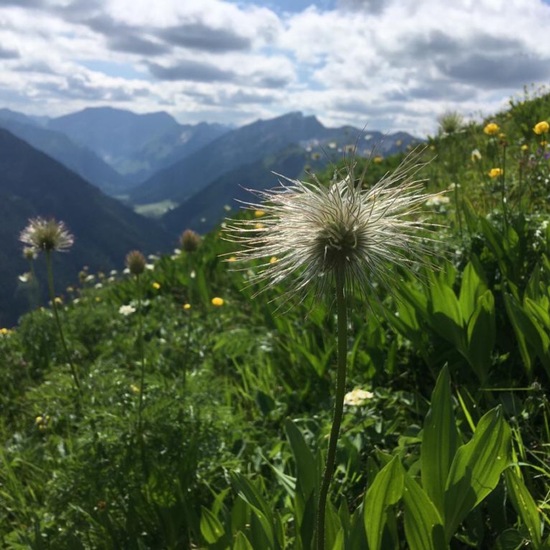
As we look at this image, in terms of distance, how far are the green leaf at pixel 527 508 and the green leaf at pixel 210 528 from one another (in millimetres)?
1021

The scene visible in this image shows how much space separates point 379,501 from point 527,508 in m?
0.44

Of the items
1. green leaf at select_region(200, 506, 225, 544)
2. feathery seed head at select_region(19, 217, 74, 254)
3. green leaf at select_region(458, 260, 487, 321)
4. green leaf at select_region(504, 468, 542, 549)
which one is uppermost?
feathery seed head at select_region(19, 217, 74, 254)

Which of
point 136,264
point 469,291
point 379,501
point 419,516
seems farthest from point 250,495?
point 136,264

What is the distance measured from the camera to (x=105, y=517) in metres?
2.29

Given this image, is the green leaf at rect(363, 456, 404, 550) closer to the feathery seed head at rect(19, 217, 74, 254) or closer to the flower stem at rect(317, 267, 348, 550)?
the flower stem at rect(317, 267, 348, 550)

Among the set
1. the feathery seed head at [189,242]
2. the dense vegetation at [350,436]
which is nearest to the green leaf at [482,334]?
the dense vegetation at [350,436]

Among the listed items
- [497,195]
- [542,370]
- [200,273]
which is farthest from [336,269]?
[200,273]

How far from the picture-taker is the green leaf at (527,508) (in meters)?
1.58

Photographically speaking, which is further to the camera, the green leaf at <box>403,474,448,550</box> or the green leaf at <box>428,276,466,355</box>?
the green leaf at <box>428,276,466,355</box>

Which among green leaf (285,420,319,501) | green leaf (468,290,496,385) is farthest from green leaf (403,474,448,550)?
green leaf (468,290,496,385)

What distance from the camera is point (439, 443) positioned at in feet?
5.59

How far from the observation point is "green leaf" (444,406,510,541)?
161cm

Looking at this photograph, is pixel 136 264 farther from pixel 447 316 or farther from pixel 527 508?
pixel 527 508

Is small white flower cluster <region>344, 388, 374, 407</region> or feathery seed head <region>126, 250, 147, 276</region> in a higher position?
feathery seed head <region>126, 250, 147, 276</region>
